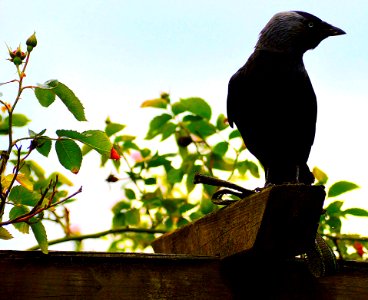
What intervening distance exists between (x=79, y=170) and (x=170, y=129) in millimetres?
1553

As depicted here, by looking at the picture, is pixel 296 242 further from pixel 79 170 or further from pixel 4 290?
pixel 4 290

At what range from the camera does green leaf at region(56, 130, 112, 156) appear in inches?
55.8

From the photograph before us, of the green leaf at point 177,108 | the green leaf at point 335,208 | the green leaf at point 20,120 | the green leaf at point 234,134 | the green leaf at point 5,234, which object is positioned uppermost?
the green leaf at point 177,108

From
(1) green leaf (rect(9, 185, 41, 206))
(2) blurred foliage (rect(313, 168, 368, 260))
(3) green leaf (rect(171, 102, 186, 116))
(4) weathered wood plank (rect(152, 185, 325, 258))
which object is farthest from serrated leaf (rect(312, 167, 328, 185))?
(1) green leaf (rect(9, 185, 41, 206))

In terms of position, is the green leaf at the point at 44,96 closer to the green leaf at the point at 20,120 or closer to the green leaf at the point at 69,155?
the green leaf at the point at 69,155

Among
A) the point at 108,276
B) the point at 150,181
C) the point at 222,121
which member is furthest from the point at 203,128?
the point at 108,276

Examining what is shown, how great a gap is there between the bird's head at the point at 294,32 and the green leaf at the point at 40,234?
188cm

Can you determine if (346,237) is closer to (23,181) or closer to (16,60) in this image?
(23,181)

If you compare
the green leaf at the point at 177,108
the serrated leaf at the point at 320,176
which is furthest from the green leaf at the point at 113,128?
the serrated leaf at the point at 320,176

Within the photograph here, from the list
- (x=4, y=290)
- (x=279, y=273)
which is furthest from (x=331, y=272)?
(x=4, y=290)

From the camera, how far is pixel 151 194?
10.2 ft

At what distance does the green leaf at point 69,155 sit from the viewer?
1.45 m

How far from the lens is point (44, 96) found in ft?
4.66

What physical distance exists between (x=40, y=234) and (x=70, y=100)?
34 cm
